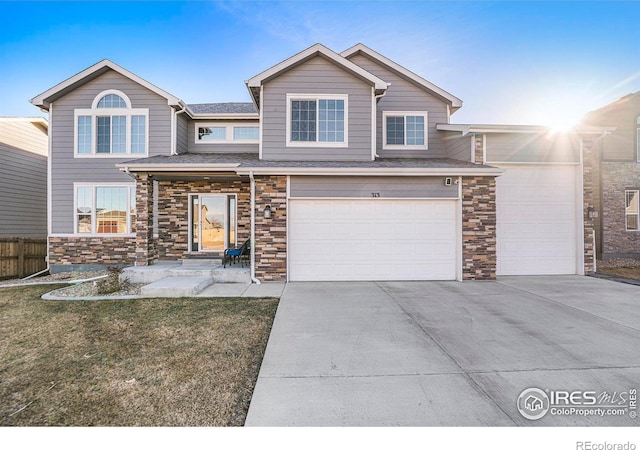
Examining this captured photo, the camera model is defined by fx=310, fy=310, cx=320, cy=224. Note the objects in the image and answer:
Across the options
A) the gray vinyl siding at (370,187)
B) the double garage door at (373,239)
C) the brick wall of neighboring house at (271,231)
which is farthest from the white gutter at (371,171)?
the double garage door at (373,239)

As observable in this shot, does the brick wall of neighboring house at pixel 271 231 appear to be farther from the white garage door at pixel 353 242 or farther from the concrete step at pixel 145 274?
the concrete step at pixel 145 274

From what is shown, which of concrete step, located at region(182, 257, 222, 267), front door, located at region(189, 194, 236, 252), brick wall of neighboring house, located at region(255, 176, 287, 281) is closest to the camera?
brick wall of neighboring house, located at region(255, 176, 287, 281)

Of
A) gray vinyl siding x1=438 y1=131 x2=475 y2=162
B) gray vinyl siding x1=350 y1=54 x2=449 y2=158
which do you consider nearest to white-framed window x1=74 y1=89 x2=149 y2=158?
gray vinyl siding x1=350 y1=54 x2=449 y2=158

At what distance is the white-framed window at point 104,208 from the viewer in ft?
36.5

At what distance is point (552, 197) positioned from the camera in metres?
9.70

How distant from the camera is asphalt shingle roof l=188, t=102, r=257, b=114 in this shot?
1236 centimetres

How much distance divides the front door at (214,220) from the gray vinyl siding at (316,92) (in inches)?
117

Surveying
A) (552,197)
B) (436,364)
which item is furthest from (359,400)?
(552,197)

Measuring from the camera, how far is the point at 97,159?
11086 mm

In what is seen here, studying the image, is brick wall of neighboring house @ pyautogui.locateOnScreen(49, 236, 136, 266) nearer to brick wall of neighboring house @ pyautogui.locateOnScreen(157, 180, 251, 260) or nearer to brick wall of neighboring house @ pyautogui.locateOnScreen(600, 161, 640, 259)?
brick wall of neighboring house @ pyautogui.locateOnScreen(157, 180, 251, 260)

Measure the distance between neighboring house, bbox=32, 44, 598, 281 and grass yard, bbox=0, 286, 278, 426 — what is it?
3326 millimetres

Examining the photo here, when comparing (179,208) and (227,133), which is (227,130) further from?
(179,208)
